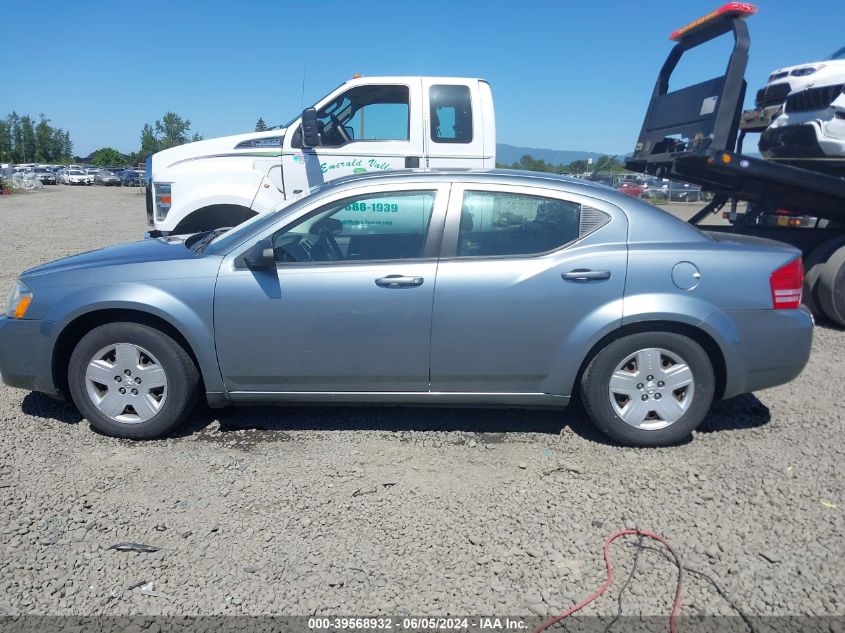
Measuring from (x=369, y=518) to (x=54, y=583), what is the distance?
1.39 m

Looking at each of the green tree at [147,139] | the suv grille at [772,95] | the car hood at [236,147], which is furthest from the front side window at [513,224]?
the green tree at [147,139]

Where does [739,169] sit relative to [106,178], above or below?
below

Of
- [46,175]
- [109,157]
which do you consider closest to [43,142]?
[109,157]

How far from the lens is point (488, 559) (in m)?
3.09

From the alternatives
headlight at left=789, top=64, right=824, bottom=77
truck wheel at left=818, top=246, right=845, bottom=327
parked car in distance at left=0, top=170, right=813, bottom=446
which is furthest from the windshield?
headlight at left=789, top=64, right=824, bottom=77

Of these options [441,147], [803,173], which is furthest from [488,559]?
[803,173]

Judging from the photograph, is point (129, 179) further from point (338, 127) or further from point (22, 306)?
point (22, 306)

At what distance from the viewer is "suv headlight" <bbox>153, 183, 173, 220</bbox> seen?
25.2 ft

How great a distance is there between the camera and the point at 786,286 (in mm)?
4121

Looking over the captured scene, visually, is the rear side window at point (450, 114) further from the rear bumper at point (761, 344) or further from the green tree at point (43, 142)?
the green tree at point (43, 142)

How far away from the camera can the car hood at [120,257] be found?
426 cm

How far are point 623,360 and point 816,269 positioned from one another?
4.63 m

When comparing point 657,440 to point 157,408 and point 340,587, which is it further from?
point 157,408

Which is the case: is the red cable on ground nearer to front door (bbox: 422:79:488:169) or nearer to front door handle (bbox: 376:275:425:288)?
front door handle (bbox: 376:275:425:288)
